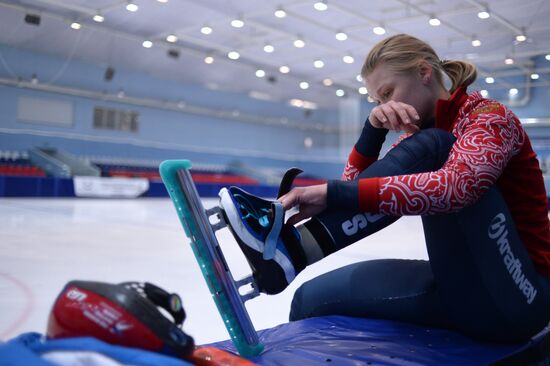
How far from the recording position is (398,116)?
1131 millimetres

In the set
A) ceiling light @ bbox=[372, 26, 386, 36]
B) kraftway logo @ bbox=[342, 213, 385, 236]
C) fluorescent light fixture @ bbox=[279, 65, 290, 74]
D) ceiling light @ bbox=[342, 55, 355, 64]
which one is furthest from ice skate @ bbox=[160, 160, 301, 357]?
fluorescent light fixture @ bbox=[279, 65, 290, 74]

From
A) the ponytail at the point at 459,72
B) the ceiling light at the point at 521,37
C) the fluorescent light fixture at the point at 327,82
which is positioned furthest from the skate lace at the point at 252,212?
the fluorescent light fixture at the point at 327,82

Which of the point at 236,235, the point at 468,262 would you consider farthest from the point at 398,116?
the point at 236,235

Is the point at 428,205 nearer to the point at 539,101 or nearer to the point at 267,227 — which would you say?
the point at 267,227

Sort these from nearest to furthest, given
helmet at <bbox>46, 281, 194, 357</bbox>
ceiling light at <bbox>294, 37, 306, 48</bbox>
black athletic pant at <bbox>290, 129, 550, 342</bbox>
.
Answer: helmet at <bbox>46, 281, 194, 357</bbox> < black athletic pant at <bbox>290, 129, 550, 342</bbox> < ceiling light at <bbox>294, 37, 306, 48</bbox>

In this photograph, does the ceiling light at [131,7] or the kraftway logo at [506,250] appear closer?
the kraftway logo at [506,250]

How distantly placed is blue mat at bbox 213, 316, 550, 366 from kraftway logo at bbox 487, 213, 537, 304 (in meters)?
0.16

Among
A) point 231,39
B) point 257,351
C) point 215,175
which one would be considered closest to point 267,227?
point 257,351

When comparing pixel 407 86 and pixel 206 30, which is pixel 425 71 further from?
pixel 206 30

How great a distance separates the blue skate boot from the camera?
99 centimetres

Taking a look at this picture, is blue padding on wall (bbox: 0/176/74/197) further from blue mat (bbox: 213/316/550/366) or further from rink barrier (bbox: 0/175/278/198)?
blue mat (bbox: 213/316/550/366)

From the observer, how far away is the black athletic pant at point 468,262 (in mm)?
1039

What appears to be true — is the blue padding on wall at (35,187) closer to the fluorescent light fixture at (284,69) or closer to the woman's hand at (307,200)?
the fluorescent light fixture at (284,69)

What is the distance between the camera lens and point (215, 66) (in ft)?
45.7
